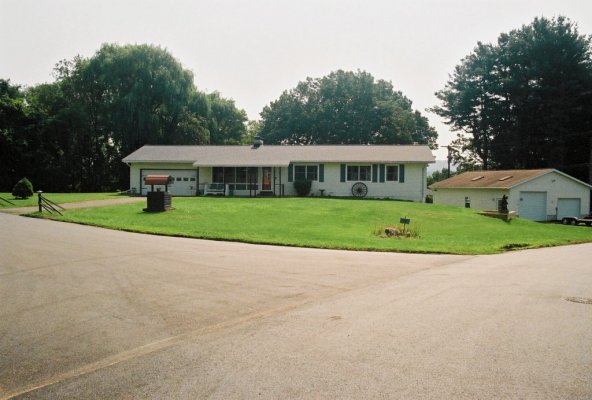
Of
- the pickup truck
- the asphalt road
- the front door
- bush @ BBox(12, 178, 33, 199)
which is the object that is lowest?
the pickup truck

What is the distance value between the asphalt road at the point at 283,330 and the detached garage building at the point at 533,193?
89.7 feet

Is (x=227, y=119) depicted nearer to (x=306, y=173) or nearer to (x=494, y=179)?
(x=306, y=173)

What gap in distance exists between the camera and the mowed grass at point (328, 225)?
632 inches

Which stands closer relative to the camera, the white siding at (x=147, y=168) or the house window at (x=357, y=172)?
the house window at (x=357, y=172)

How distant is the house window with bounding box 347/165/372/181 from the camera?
35.3 metres

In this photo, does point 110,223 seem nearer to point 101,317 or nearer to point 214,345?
point 101,317

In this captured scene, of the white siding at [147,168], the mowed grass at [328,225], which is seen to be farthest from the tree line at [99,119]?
the mowed grass at [328,225]

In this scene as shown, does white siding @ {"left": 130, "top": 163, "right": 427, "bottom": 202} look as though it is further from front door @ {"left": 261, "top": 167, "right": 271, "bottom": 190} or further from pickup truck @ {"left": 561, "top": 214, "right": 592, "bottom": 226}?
pickup truck @ {"left": 561, "top": 214, "right": 592, "bottom": 226}

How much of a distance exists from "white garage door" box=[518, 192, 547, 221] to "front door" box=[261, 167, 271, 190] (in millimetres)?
19445

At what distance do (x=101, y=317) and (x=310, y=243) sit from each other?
962 cm

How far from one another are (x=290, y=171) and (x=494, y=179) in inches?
684

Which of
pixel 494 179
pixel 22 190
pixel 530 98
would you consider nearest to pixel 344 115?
pixel 530 98

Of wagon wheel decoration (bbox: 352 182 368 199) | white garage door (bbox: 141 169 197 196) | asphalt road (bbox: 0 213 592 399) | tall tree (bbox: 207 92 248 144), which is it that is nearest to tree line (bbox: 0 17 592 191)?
tall tree (bbox: 207 92 248 144)

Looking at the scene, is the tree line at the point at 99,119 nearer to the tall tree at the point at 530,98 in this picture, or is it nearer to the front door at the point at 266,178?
the front door at the point at 266,178
